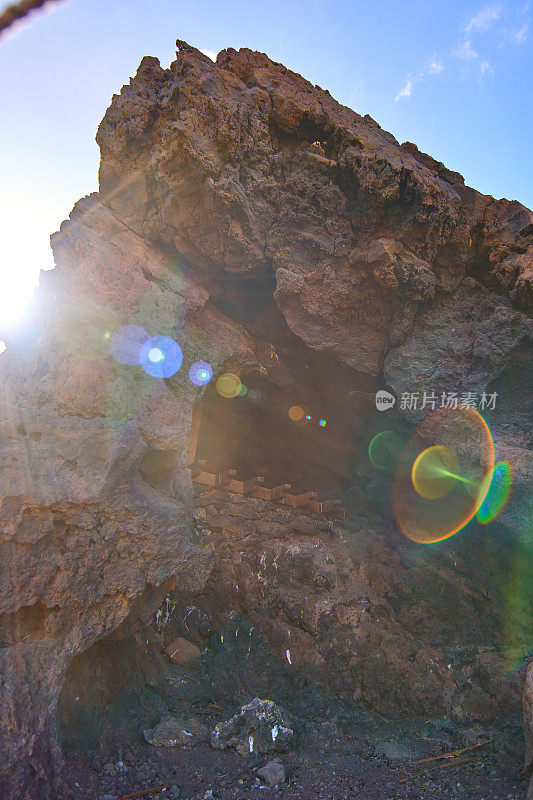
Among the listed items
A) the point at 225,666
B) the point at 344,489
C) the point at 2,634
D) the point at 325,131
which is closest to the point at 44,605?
the point at 2,634

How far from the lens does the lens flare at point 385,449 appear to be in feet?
20.0

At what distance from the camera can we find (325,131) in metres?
5.27

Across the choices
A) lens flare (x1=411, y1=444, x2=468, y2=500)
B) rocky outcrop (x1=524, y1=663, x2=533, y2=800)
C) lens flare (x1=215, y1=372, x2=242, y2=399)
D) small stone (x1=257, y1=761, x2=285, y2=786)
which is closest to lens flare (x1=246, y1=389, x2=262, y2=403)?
lens flare (x1=215, y1=372, x2=242, y2=399)

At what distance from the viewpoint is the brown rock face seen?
13.7ft

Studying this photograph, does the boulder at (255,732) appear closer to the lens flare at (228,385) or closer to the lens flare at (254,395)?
the lens flare at (228,385)

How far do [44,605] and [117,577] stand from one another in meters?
0.58

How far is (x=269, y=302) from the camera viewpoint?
5.82 meters

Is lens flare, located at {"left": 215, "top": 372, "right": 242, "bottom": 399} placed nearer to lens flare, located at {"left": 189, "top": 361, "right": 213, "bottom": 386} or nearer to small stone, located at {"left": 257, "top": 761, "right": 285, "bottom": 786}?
lens flare, located at {"left": 189, "top": 361, "right": 213, "bottom": 386}

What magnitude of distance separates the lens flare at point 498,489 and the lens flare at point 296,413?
288 cm

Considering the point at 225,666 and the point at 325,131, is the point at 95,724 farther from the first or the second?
the point at 325,131

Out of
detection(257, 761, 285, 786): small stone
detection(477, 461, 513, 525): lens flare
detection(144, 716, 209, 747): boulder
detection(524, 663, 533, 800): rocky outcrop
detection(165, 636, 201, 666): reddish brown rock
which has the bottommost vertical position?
detection(144, 716, 209, 747): boulder

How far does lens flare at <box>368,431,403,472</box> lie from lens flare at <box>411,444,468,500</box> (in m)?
0.35

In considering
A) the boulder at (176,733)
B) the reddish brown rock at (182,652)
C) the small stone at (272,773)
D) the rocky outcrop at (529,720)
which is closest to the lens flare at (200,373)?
the reddish brown rock at (182,652)

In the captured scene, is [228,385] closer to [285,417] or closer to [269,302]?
[285,417]
